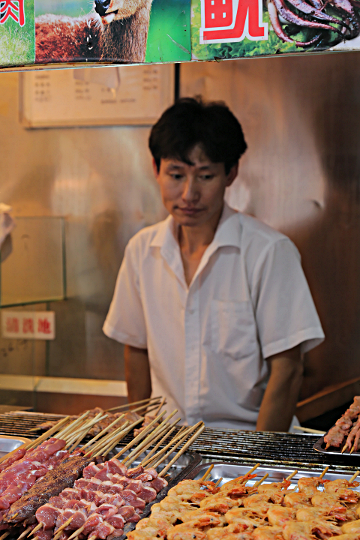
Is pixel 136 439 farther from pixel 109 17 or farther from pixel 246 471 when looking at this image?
pixel 109 17

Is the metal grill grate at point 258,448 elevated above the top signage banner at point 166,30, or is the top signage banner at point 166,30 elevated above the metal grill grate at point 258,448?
the top signage banner at point 166,30

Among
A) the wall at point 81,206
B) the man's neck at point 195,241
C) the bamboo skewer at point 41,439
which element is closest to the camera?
the bamboo skewer at point 41,439

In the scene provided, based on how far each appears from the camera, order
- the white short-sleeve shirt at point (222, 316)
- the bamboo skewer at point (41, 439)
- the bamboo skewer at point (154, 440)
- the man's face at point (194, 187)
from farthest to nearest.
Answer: the man's face at point (194, 187)
the white short-sleeve shirt at point (222, 316)
the bamboo skewer at point (41, 439)
the bamboo skewer at point (154, 440)

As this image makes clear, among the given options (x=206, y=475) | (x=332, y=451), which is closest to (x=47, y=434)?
(x=206, y=475)

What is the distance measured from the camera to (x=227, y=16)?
54.5 inches

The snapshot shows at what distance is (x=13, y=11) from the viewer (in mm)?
1512

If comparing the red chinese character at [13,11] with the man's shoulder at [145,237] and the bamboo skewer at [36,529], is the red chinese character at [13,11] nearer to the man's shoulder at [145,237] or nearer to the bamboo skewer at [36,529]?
the bamboo skewer at [36,529]

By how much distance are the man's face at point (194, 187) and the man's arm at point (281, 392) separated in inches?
35.7

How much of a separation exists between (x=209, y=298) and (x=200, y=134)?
957 millimetres

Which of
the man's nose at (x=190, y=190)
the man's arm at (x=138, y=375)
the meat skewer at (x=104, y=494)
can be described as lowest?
the man's arm at (x=138, y=375)

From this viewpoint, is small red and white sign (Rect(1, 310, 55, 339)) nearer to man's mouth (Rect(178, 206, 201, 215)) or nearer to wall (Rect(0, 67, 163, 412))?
wall (Rect(0, 67, 163, 412))

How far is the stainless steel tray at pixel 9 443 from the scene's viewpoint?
5.76 feet

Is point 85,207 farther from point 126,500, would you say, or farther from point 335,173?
point 126,500

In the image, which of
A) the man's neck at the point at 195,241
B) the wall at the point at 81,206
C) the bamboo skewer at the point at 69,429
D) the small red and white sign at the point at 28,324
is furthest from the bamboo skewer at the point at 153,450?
the small red and white sign at the point at 28,324
